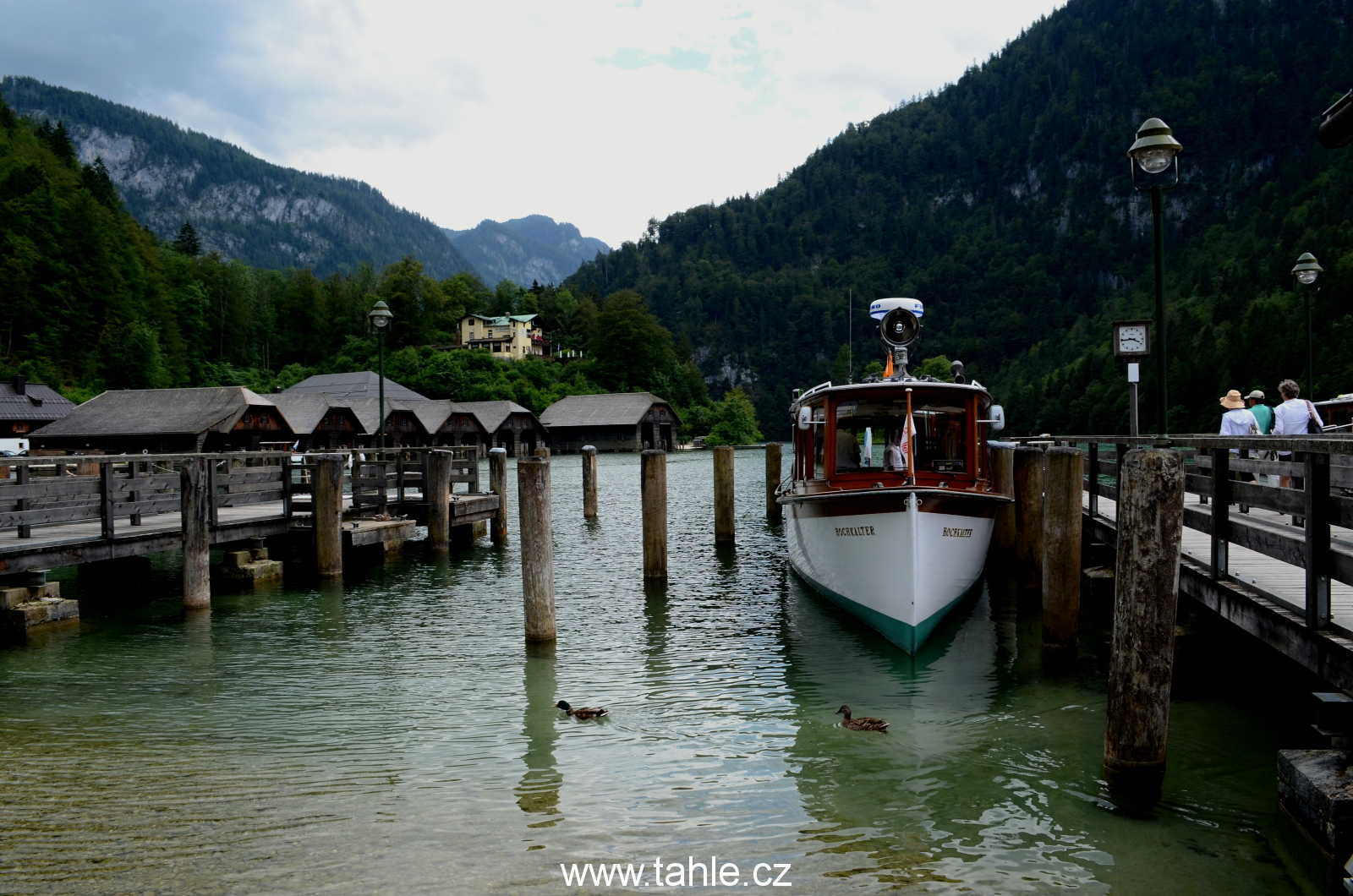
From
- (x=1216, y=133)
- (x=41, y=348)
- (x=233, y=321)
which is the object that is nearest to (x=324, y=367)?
(x=233, y=321)

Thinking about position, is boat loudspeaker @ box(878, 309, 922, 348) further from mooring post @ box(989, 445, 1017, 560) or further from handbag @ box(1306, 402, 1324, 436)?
handbag @ box(1306, 402, 1324, 436)

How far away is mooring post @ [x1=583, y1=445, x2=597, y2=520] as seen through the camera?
27.5 metres

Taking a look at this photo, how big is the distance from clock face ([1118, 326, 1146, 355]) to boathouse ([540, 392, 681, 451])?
241 ft

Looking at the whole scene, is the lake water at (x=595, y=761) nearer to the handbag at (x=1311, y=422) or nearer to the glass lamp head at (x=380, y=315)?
the handbag at (x=1311, y=422)

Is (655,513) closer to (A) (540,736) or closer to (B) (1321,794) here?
(A) (540,736)

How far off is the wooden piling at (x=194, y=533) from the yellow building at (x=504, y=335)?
113787 mm

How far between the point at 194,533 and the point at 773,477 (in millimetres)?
15795

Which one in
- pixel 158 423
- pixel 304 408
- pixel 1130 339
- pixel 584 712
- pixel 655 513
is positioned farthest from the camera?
pixel 304 408

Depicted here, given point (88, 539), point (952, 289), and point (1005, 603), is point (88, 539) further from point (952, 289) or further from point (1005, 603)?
point (952, 289)

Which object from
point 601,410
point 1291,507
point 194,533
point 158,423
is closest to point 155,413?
point 158,423

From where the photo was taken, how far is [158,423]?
51.2 meters

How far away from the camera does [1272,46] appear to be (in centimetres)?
16900

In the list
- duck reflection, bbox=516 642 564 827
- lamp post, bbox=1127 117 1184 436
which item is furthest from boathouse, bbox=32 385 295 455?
lamp post, bbox=1127 117 1184 436

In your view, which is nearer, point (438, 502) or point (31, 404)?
point (438, 502)
